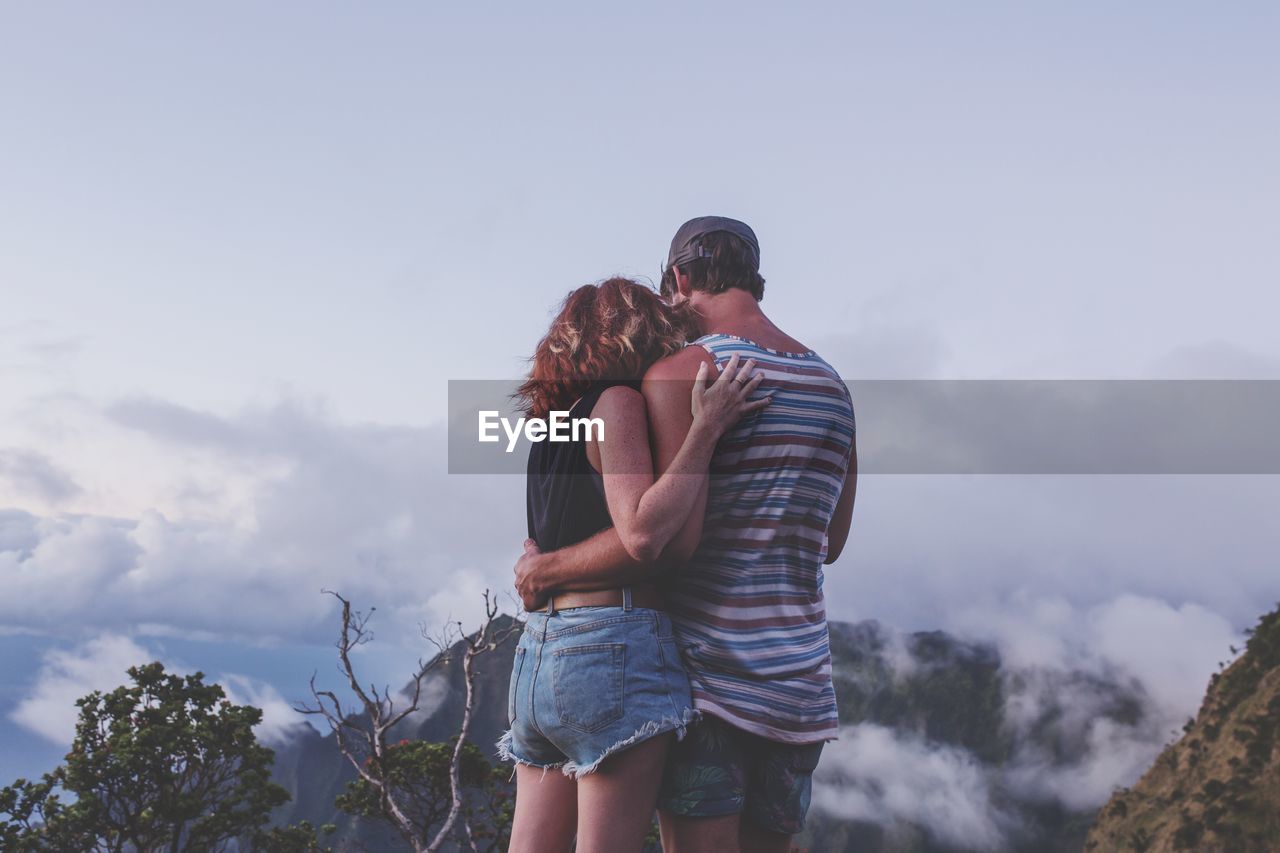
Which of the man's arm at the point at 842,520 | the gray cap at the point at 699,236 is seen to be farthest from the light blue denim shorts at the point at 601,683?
the gray cap at the point at 699,236

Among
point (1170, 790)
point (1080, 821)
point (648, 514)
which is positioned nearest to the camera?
point (648, 514)

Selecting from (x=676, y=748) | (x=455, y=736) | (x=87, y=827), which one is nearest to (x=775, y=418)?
(x=676, y=748)

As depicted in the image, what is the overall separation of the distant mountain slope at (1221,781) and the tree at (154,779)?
2323 inches

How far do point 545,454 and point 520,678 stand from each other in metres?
0.68

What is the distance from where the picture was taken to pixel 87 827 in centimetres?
1441

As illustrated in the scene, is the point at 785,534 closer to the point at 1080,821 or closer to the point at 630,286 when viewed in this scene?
the point at 630,286

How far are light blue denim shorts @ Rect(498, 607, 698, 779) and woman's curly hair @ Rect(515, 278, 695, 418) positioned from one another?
69cm

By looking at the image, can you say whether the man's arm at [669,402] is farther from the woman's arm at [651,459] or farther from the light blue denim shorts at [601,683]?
the light blue denim shorts at [601,683]

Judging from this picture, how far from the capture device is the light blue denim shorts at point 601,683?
2.90 m

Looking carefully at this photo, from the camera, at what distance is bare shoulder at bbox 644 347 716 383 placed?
3.13 metres

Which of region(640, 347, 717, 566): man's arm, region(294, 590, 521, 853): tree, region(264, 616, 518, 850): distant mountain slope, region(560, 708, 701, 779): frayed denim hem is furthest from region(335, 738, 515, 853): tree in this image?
region(264, 616, 518, 850): distant mountain slope

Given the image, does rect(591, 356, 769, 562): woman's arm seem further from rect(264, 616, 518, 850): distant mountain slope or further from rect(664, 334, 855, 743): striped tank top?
rect(264, 616, 518, 850): distant mountain slope

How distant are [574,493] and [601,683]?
57cm

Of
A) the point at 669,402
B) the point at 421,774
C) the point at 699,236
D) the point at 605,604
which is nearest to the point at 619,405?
the point at 669,402
